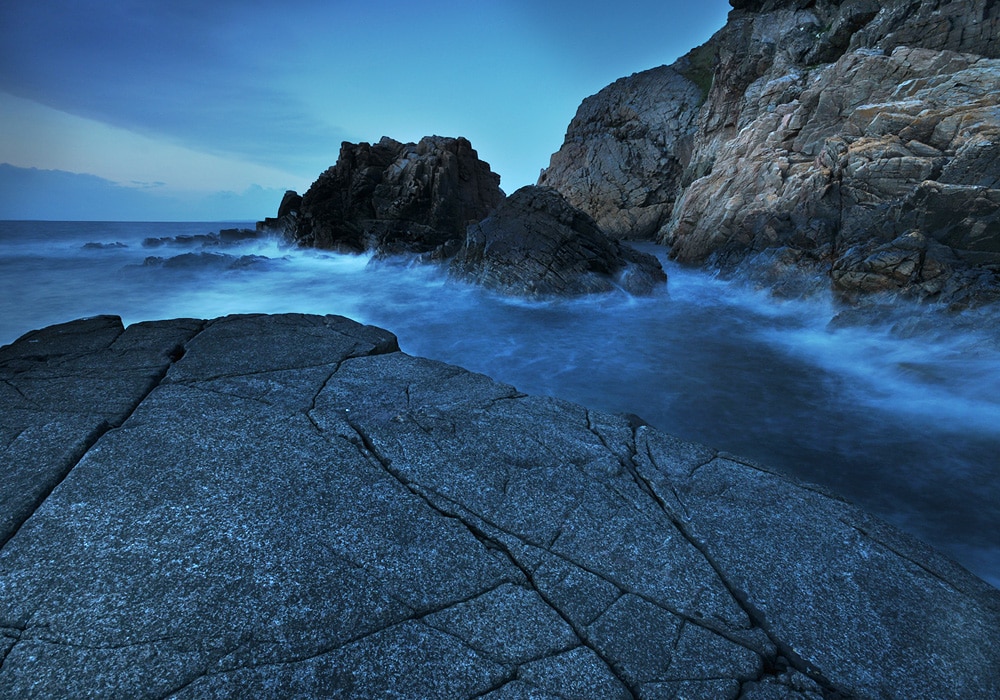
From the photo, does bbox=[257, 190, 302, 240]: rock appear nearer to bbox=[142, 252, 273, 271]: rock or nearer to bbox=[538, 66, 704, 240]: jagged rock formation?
bbox=[142, 252, 273, 271]: rock

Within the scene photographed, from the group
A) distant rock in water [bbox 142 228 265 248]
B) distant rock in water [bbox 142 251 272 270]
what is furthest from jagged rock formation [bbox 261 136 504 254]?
distant rock in water [bbox 142 228 265 248]

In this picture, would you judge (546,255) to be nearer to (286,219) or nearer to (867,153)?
(867,153)

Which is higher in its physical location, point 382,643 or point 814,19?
point 814,19

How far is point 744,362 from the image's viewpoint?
37.6ft

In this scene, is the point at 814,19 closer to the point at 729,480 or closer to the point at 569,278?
the point at 569,278

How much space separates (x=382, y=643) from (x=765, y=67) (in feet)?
132

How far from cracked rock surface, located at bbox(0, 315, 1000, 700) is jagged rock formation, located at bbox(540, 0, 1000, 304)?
39.3 feet

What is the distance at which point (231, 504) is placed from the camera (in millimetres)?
3553

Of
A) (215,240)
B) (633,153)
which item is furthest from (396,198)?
(633,153)

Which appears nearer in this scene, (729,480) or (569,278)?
(729,480)

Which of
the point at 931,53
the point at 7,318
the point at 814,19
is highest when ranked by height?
the point at 814,19

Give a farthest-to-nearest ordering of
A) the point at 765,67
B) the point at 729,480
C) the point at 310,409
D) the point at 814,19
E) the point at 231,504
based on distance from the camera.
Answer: the point at 765,67 → the point at 814,19 → the point at 310,409 → the point at 729,480 → the point at 231,504

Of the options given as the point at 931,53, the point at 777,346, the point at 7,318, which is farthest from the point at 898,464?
the point at 7,318

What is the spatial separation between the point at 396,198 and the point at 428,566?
3014cm
